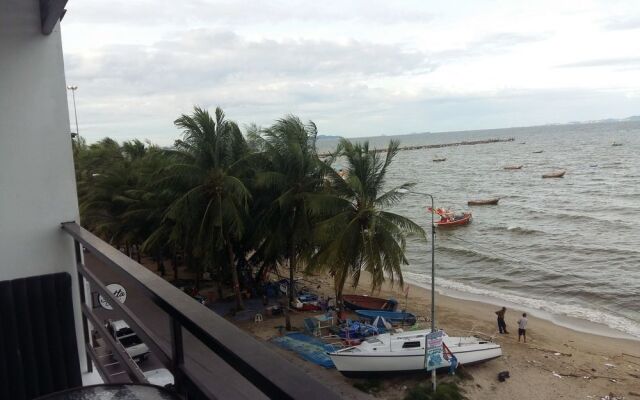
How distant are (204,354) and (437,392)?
10.8 m

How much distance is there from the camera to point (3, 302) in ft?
8.00

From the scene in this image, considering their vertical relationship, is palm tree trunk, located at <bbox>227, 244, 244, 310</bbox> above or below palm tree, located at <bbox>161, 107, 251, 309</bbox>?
below

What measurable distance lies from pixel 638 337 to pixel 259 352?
17486 millimetres

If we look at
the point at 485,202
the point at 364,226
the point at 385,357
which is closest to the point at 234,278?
the point at 364,226

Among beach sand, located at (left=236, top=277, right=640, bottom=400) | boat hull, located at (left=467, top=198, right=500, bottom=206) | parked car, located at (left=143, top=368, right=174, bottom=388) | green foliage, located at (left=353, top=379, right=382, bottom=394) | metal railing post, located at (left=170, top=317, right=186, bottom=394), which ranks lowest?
beach sand, located at (left=236, top=277, right=640, bottom=400)

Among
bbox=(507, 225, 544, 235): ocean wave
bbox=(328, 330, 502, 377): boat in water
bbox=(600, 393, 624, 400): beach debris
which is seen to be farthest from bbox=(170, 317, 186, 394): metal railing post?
bbox=(507, 225, 544, 235): ocean wave

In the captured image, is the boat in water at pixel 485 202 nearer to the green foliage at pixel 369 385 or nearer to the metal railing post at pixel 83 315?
the green foliage at pixel 369 385

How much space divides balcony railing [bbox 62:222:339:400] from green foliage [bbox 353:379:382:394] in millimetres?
10364

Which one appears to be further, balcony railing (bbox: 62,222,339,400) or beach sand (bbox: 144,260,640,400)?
beach sand (bbox: 144,260,640,400)

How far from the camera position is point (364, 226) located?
1364cm

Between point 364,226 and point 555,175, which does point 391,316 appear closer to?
point 364,226

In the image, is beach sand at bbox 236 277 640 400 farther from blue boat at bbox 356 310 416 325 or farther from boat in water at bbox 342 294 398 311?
boat in water at bbox 342 294 398 311

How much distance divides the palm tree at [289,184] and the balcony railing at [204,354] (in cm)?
1336

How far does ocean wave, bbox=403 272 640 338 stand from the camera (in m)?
16.1
